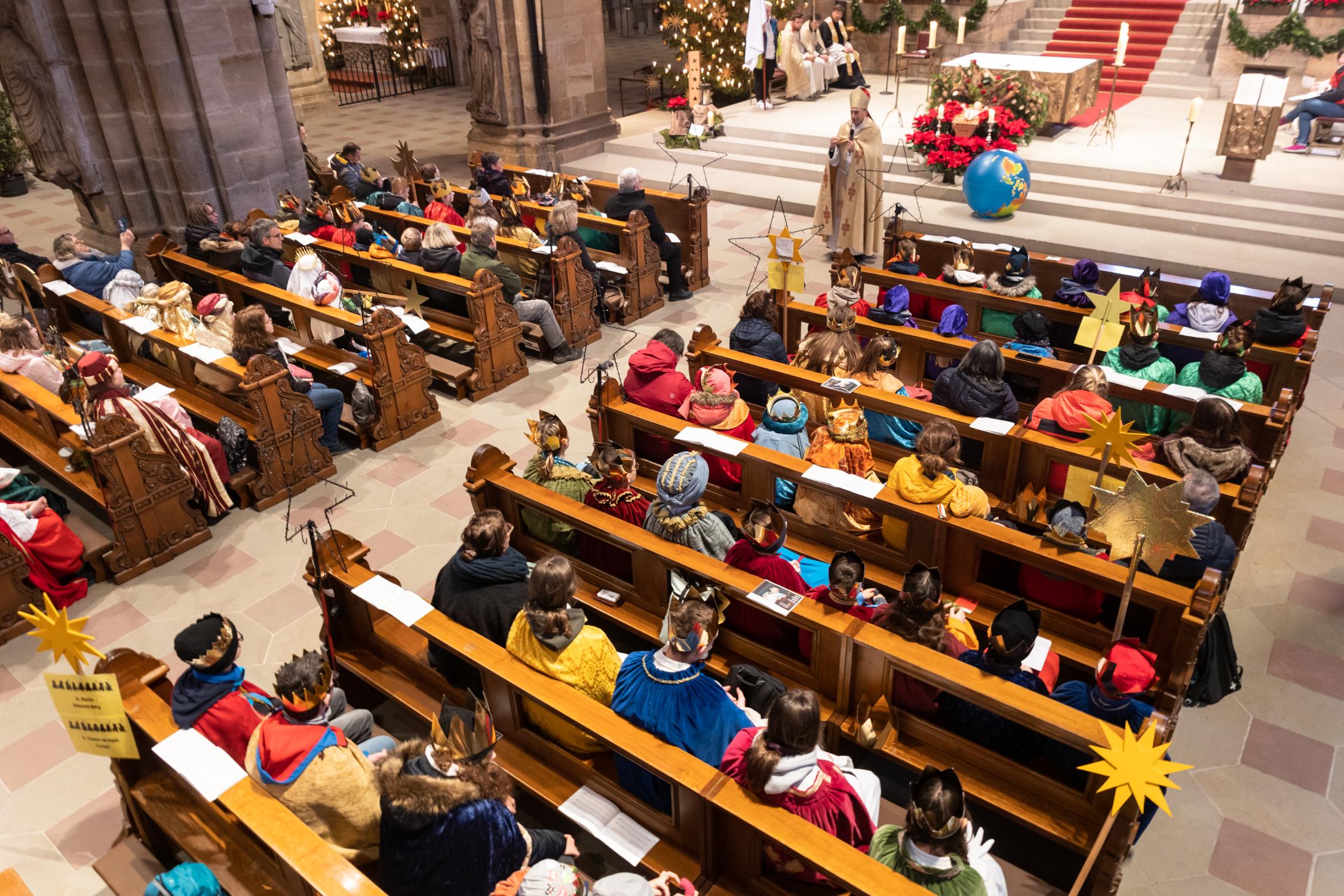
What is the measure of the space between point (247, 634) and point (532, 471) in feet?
6.18

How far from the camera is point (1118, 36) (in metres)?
15.3

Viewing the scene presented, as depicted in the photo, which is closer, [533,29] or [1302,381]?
[1302,381]

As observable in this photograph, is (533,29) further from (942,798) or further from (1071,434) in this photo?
(942,798)

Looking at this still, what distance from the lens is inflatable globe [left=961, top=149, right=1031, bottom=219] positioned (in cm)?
1077

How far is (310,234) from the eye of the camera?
30.4 ft

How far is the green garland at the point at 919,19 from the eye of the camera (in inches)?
629

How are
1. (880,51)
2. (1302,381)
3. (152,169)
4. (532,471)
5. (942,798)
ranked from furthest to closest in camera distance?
1. (880,51)
2. (152,169)
3. (1302,381)
4. (532,471)
5. (942,798)

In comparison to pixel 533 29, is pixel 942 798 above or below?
below

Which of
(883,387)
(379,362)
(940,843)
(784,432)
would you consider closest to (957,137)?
(883,387)

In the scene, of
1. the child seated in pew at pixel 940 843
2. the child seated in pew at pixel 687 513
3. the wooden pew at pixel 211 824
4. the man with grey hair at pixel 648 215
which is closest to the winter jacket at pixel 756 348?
the child seated in pew at pixel 687 513

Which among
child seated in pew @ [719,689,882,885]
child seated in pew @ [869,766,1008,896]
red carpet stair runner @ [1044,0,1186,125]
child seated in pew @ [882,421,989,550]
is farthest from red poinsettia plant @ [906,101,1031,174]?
child seated in pew @ [869,766,1008,896]

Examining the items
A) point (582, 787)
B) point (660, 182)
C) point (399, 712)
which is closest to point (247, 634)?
point (399, 712)

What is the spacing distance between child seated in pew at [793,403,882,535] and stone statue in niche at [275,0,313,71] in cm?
1422

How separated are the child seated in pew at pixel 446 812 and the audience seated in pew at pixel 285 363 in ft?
14.0
